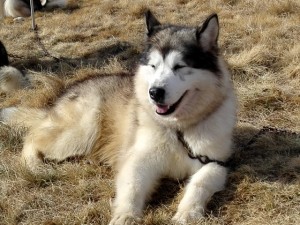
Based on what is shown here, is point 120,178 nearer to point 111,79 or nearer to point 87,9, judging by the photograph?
point 111,79

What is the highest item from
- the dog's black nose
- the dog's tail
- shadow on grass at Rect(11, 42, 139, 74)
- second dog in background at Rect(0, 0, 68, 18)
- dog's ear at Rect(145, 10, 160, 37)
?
dog's ear at Rect(145, 10, 160, 37)

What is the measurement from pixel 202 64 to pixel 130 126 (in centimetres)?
83

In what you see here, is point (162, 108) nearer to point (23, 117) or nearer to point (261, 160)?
point (261, 160)

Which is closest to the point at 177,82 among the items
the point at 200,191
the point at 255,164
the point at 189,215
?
the point at 200,191

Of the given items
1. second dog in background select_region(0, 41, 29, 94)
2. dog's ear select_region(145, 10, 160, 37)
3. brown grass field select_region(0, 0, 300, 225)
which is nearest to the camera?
brown grass field select_region(0, 0, 300, 225)

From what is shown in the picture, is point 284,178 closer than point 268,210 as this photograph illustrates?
No

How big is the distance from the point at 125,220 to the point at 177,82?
3.05ft

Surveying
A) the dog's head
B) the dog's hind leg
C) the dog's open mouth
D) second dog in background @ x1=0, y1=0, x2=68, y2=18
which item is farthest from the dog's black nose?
second dog in background @ x1=0, y1=0, x2=68, y2=18

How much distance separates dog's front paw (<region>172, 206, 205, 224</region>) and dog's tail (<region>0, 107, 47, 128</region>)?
1840 mm

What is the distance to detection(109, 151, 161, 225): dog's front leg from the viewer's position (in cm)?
274

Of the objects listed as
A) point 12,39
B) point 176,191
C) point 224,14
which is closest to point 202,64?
point 176,191

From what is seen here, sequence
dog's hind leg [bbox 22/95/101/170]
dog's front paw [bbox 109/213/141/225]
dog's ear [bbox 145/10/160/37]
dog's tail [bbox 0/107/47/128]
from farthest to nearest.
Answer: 1. dog's tail [bbox 0/107/47/128]
2. dog's hind leg [bbox 22/95/101/170]
3. dog's ear [bbox 145/10/160/37]
4. dog's front paw [bbox 109/213/141/225]

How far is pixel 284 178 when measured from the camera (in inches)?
125

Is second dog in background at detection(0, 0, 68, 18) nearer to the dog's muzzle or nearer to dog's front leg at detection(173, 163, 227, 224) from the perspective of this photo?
the dog's muzzle
